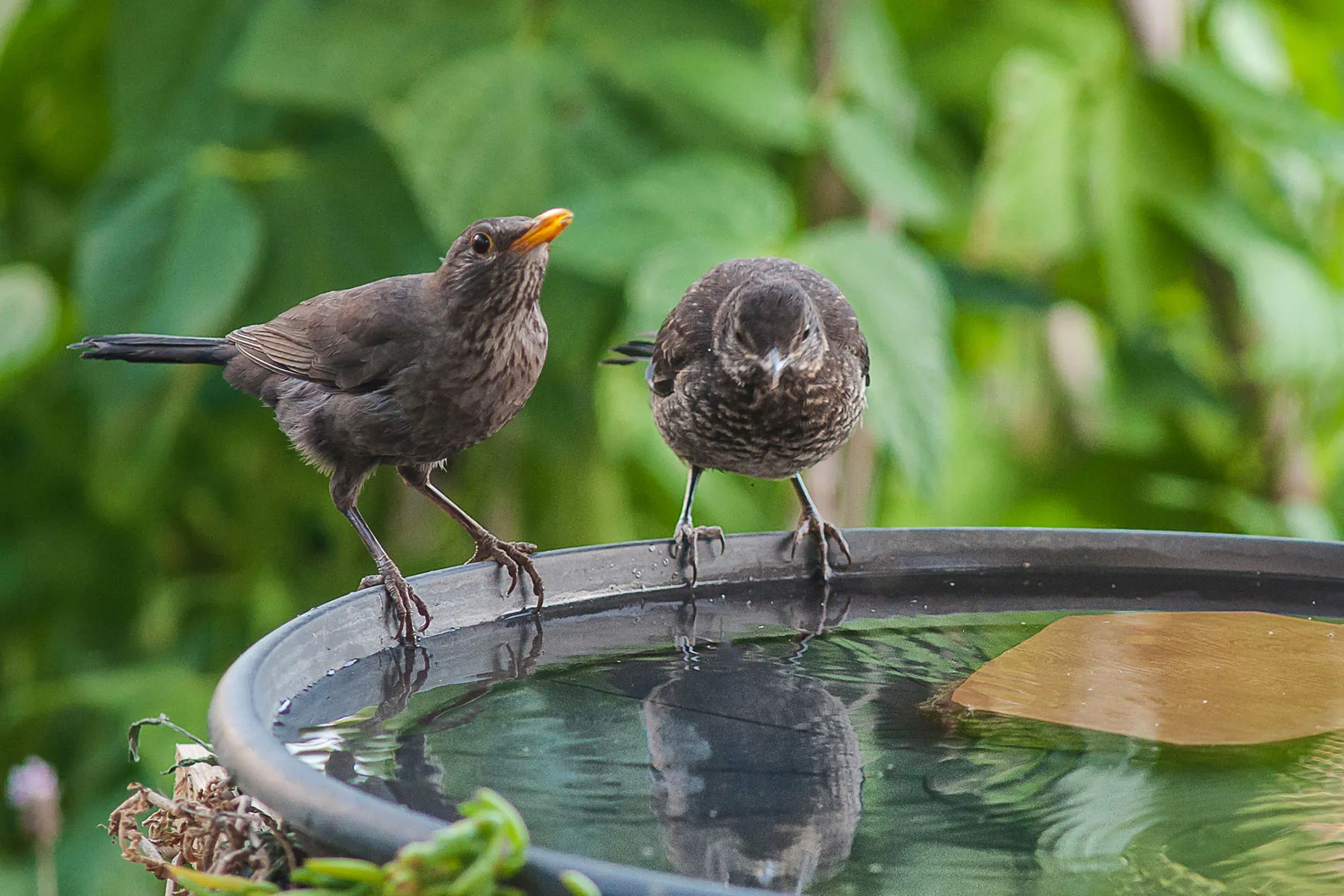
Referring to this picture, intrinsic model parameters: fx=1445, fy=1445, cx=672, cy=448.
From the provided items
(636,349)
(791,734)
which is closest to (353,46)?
(636,349)

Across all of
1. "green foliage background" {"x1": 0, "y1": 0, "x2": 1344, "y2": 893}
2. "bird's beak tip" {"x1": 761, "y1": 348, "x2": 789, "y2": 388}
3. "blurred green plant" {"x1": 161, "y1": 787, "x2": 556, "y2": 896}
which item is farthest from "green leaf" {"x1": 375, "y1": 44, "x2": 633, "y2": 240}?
"blurred green plant" {"x1": 161, "y1": 787, "x2": 556, "y2": 896}

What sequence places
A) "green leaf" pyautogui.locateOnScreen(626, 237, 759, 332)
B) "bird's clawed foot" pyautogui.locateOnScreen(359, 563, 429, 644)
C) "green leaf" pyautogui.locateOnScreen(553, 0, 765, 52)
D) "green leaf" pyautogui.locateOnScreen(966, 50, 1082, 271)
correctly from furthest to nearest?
"green leaf" pyautogui.locateOnScreen(966, 50, 1082, 271) → "green leaf" pyautogui.locateOnScreen(553, 0, 765, 52) → "green leaf" pyautogui.locateOnScreen(626, 237, 759, 332) → "bird's clawed foot" pyautogui.locateOnScreen(359, 563, 429, 644)

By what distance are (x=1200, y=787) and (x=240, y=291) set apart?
2.74m

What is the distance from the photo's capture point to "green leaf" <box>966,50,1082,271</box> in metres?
4.12

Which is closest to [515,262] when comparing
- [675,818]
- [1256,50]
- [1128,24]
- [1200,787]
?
[675,818]

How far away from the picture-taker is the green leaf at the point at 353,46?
130 inches

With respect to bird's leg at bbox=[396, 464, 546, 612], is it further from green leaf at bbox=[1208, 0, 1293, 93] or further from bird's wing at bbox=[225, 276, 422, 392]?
green leaf at bbox=[1208, 0, 1293, 93]

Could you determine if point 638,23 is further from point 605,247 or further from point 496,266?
point 496,266

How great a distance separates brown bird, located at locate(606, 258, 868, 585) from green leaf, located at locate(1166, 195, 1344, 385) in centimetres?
172

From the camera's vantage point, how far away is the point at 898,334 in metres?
2.99

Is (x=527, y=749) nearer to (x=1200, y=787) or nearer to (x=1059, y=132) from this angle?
(x=1200, y=787)

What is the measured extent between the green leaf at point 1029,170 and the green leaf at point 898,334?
1.04m

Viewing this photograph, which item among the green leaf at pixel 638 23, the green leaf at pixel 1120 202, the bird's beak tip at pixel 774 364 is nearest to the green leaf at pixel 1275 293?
the green leaf at pixel 1120 202

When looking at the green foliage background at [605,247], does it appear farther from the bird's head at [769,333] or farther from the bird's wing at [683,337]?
the bird's head at [769,333]
